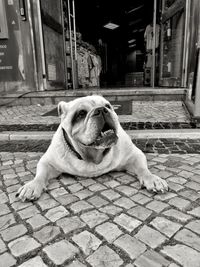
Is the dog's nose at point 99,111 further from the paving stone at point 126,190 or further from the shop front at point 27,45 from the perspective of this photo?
the shop front at point 27,45

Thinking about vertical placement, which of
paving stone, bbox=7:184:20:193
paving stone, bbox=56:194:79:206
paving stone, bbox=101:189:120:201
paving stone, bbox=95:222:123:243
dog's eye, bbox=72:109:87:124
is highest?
dog's eye, bbox=72:109:87:124

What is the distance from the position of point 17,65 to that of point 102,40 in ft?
39.7

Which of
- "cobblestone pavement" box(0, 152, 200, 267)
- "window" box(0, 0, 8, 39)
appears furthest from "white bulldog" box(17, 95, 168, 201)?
"window" box(0, 0, 8, 39)

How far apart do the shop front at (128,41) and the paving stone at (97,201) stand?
→ 5.85 metres

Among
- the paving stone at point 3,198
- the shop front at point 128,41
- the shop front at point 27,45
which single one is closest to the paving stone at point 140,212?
the paving stone at point 3,198

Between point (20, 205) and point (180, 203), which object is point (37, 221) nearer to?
point (20, 205)

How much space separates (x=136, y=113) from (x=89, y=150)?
3.38 meters

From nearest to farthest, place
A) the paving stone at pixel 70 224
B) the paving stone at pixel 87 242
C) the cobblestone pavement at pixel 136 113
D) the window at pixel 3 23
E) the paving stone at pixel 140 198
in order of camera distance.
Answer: the paving stone at pixel 87 242, the paving stone at pixel 70 224, the paving stone at pixel 140 198, the cobblestone pavement at pixel 136 113, the window at pixel 3 23

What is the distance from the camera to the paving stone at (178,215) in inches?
70.6

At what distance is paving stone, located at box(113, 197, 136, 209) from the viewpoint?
2.01m

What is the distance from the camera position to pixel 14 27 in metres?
6.96

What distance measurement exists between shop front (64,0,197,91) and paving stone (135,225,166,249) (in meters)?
6.14

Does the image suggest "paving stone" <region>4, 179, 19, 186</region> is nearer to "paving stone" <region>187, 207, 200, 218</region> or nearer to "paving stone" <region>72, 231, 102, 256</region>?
"paving stone" <region>72, 231, 102, 256</region>

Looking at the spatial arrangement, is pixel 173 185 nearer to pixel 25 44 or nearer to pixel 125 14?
pixel 25 44
